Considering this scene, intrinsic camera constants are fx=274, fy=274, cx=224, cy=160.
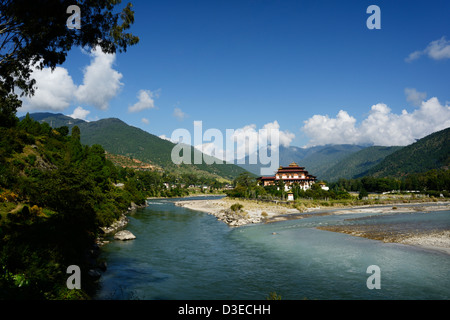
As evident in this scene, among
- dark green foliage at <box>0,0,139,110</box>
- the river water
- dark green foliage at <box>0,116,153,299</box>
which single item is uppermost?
dark green foliage at <box>0,0,139,110</box>

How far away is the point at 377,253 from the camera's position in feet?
86.0

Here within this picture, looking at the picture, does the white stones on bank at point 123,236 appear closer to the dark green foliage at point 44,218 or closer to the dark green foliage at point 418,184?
the dark green foliage at point 44,218

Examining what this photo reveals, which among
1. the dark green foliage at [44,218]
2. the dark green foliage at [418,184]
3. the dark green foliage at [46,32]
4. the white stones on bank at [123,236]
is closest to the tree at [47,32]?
the dark green foliage at [46,32]

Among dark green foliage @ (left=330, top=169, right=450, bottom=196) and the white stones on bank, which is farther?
dark green foliage @ (left=330, top=169, right=450, bottom=196)

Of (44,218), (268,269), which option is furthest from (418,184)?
(44,218)

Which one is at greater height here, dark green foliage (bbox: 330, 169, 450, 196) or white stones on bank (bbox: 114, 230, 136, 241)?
dark green foliage (bbox: 330, 169, 450, 196)

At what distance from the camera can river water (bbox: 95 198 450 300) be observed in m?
17.2

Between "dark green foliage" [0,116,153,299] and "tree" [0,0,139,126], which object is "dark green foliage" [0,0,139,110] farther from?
"dark green foliage" [0,116,153,299]

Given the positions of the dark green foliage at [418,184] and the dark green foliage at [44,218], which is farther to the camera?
the dark green foliage at [418,184]

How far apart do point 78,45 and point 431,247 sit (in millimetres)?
35581

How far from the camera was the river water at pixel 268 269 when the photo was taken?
17250mm

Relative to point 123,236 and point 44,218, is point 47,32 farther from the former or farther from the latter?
point 123,236

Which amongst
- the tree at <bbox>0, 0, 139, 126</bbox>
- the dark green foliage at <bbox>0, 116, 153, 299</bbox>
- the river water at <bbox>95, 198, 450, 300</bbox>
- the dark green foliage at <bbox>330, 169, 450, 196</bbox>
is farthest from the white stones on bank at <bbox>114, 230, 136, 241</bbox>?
the dark green foliage at <bbox>330, 169, 450, 196</bbox>

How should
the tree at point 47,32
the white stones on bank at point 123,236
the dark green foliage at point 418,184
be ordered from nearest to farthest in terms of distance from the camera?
the tree at point 47,32 < the white stones on bank at point 123,236 < the dark green foliage at point 418,184
